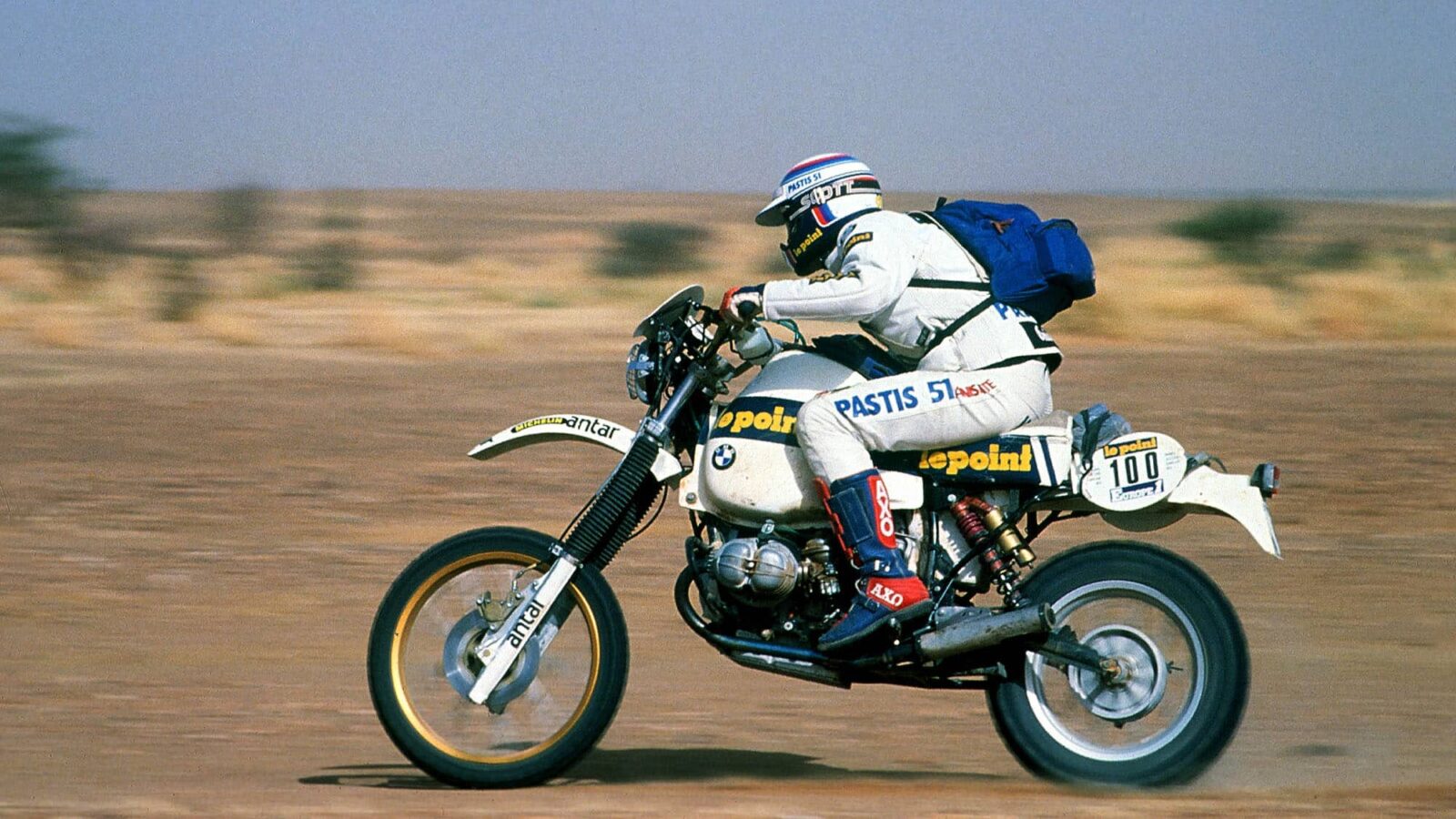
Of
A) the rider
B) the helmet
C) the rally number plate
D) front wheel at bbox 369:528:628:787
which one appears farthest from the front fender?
the rally number plate

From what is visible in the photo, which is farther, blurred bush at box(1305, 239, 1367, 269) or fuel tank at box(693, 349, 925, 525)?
blurred bush at box(1305, 239, 1367, 269)

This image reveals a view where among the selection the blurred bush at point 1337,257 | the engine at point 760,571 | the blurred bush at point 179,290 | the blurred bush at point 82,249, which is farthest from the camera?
the blurred bush at point 1337,257

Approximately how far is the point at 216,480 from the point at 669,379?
732 centimetres

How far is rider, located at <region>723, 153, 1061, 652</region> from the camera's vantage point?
5816 millimetres

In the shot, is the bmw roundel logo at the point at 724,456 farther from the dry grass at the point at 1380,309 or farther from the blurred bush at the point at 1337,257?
the blurred bush at the point at 1337,257

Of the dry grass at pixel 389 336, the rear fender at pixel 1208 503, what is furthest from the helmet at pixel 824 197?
the dry grass at pixel 389 336

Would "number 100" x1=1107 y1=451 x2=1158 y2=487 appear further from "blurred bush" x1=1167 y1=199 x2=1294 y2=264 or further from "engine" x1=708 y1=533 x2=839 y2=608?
"blurred bush" x1=1167 y1=199 x2=1294 y2=264

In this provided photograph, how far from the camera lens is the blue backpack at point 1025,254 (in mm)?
5980

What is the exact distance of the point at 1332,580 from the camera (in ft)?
32.4

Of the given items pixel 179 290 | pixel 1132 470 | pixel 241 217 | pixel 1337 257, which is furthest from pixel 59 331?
pixel 1337 257

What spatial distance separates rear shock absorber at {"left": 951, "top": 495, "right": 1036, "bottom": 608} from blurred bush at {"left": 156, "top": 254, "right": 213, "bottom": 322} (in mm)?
18896

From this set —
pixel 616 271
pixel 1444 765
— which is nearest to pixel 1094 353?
pixel 1444 765

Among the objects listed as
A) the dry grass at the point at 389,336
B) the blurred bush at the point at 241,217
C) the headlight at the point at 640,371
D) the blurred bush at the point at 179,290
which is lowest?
the blurred bush at the point at 241,217

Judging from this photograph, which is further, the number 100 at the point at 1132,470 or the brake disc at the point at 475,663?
the brake disc at the point at 475,663
